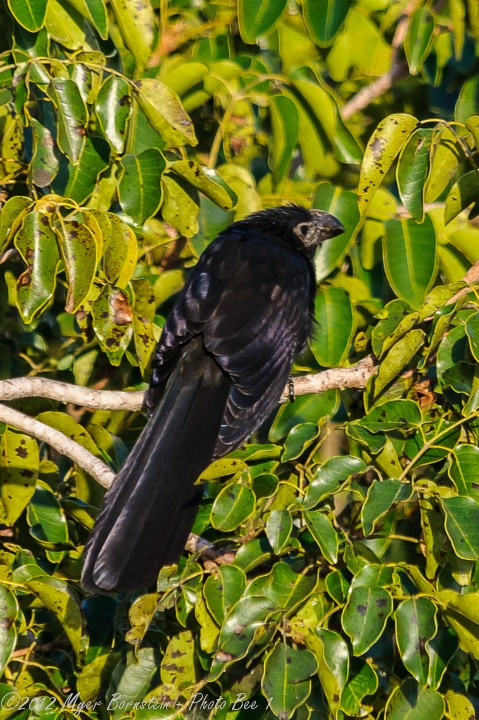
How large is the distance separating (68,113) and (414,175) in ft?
3.42

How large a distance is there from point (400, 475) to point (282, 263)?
4.91 feet

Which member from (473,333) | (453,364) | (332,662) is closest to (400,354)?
(453,364)

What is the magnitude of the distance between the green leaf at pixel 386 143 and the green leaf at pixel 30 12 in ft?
3.38

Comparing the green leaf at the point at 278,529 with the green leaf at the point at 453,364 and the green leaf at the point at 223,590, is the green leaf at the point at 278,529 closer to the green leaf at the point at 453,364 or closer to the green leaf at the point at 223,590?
the green leaf at the point at 223,590

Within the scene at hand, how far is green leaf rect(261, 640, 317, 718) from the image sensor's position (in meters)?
2.31

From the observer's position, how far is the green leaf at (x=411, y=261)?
121 inches

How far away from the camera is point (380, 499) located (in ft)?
7.82

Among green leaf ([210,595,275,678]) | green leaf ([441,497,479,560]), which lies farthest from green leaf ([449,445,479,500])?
green leaf ([210,595,275,678])

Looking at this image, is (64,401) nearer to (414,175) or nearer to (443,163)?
(414,175)

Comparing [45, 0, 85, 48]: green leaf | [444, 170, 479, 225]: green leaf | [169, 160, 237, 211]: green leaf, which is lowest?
[444, 170, 479, 225]: green leaf

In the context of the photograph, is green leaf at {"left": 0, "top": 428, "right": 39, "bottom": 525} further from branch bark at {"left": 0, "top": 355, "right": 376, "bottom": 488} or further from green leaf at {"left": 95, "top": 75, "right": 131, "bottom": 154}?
green leaf at {"left": 95, "top": 75, "right": 131, "bottom": 154}

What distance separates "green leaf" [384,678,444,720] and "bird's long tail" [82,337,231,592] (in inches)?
27.5

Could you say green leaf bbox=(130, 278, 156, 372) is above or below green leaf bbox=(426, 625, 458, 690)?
above

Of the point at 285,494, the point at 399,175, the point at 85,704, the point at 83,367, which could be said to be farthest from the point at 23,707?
the point at 399,175
